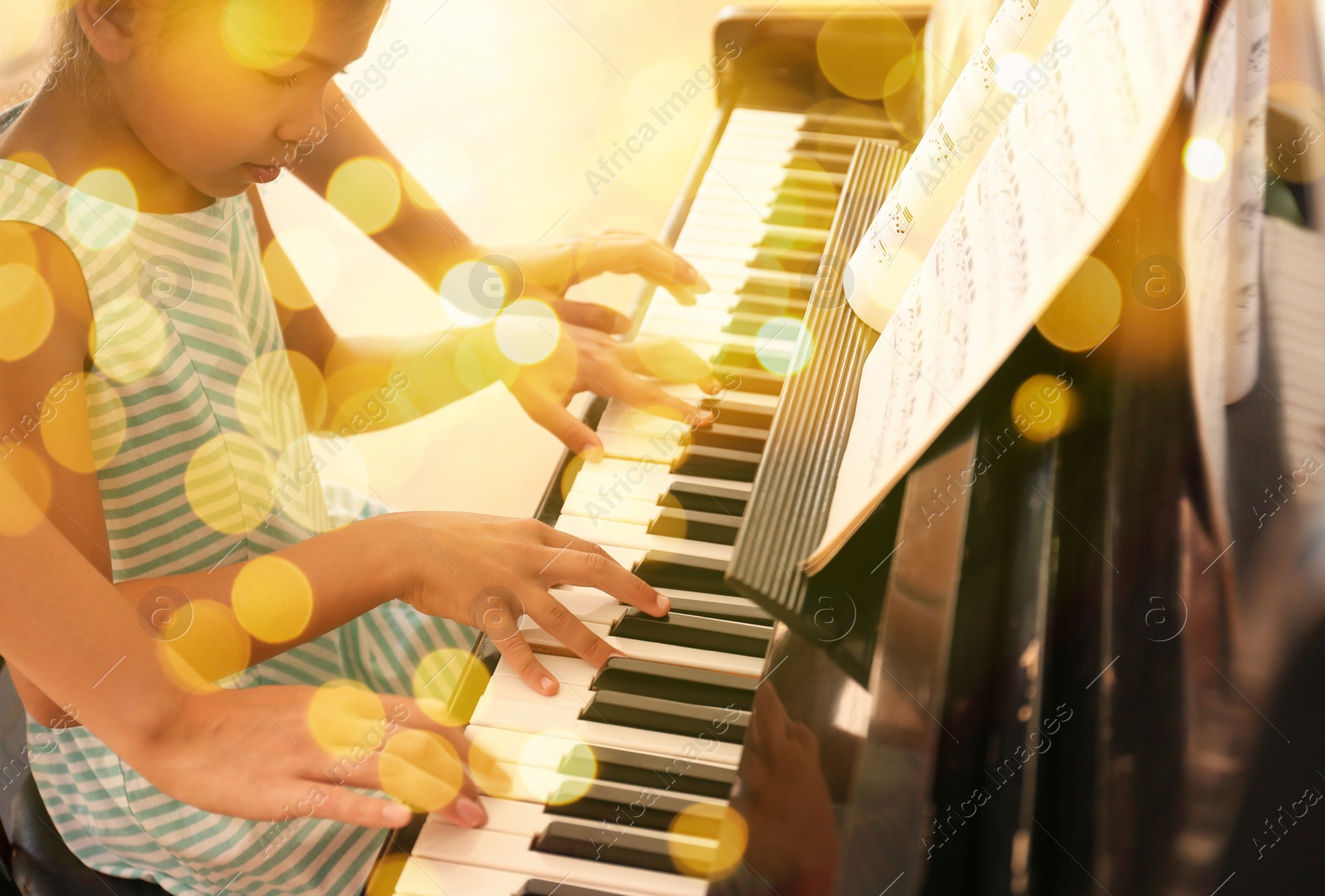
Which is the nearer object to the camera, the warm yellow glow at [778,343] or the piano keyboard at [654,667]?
the piano keyboard at [654,667]

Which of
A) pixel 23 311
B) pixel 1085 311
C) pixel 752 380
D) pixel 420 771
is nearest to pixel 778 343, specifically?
pixel 752 380

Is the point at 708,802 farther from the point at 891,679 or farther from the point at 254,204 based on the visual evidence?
the point at 254,204

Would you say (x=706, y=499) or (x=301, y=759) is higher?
(x=706, y=499)

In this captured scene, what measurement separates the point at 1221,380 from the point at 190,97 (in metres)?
0.87

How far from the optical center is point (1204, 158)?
0.68 metres

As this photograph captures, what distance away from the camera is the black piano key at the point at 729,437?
1042 mm

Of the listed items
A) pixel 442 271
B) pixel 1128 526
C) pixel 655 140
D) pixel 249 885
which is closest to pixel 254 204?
pixel 442 271

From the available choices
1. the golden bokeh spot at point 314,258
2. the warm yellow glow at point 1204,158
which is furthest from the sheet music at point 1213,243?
the golden bokeh spot at point 314,258

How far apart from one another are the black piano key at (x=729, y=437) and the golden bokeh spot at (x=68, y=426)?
61 cm

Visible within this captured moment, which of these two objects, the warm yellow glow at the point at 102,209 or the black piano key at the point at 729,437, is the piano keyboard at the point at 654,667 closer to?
the black piano key at the point at 729,437

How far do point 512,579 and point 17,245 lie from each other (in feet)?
1.75

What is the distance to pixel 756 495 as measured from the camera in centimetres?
82

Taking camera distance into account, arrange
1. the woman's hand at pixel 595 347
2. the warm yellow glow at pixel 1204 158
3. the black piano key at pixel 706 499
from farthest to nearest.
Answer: the woman's hand at pixel 595 347
the black piano key at pixel 706 499
the warm yellow glow at pixel 1204 158

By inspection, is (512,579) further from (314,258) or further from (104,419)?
(314,258)
